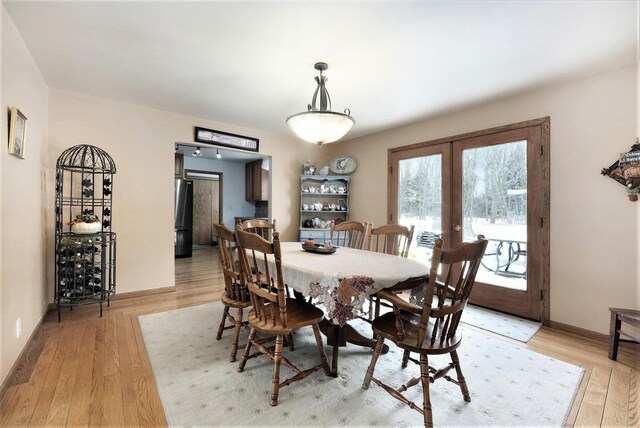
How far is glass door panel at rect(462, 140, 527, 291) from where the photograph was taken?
10.2 ft

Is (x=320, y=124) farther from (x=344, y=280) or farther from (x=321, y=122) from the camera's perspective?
(x=344, y=280)

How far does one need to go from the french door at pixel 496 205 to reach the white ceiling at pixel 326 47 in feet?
1.85

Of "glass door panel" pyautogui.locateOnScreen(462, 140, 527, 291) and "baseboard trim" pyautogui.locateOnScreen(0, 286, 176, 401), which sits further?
"glass door panel" pyautogui.locateOnScreen(462, 140, 527, 291)

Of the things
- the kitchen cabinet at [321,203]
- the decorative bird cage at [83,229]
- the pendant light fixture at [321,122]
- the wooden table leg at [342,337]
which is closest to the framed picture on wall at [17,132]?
the decorative bird cage at [83,229]

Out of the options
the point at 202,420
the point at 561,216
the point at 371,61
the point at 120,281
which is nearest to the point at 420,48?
the point at 371,61

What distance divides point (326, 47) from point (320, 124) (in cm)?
57

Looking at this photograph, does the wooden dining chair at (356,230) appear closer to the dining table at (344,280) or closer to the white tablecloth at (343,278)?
the dining table at (344,280)

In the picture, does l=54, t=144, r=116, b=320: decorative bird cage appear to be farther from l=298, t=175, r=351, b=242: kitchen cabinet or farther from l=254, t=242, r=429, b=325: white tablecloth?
l=298, t=175, r=351, b=242: kitchen cabinet

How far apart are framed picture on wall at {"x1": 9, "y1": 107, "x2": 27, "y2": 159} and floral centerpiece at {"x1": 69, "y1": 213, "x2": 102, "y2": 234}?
89 cm

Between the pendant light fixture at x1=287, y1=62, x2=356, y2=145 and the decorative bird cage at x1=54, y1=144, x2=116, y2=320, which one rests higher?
the pendant light fixture at x1=287, y1=62, x2=356, y2=145

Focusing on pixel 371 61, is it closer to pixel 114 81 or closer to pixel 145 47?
pixel 145 47

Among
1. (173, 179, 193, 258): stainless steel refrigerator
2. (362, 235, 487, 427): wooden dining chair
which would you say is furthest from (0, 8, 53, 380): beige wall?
(173, 179, 193, 258): stainless steel refrigerator

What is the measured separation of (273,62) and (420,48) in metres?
1.18

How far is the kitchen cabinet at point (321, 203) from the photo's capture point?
16.1ft
